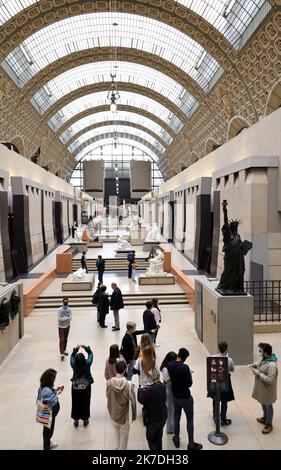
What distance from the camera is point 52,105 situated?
40094mm

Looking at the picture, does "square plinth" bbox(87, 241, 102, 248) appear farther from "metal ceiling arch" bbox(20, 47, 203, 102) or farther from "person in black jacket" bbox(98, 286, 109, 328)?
"person in black jacket" bbox(98, 286, 109, 328)

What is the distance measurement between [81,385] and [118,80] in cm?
4409

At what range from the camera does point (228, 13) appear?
2269 cm

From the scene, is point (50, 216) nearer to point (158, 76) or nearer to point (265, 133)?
point (265, 133)

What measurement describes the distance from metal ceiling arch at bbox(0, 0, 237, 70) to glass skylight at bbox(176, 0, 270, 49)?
0.50 metres

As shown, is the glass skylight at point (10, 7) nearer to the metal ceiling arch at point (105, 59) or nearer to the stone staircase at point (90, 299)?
the metal ceiling arch at point (105, 59)

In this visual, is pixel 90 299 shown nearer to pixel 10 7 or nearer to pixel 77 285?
pixel 77 285

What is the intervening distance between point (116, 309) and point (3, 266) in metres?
7.30

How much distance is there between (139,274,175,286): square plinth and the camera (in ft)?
50.3

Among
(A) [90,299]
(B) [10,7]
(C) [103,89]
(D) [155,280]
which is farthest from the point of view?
(C) [103,89]

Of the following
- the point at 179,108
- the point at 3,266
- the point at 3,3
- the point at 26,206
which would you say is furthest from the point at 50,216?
the point at 179,108

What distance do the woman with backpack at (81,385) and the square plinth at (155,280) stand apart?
9822 mm

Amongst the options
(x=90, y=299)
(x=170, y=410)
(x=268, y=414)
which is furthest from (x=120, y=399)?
(x=90, y=299)

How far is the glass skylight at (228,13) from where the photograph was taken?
2064cm
